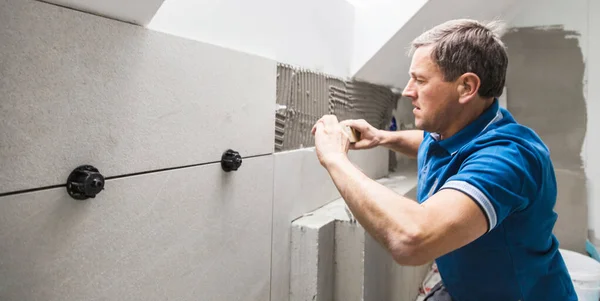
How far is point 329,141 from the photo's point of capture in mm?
1020

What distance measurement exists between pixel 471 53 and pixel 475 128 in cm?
21

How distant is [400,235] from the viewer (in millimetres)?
752

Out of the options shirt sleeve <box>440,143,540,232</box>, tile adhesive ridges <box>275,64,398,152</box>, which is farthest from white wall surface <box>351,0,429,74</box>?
shirt sleeve <box>440,143,540,232</box>

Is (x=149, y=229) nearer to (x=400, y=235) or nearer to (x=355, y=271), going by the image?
(x=400, y=235)

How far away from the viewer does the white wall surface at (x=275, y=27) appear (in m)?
1.07

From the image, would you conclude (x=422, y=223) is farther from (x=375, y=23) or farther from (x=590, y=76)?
(x=590, y=76)

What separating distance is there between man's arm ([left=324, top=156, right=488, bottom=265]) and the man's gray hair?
0.40m

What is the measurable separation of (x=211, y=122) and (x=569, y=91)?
2.88m

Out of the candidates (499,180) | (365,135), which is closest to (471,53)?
(499,180)

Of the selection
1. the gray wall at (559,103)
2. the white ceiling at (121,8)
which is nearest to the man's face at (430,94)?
the white ceiling at (121,8)

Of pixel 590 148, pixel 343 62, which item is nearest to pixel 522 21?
pixel 590 148

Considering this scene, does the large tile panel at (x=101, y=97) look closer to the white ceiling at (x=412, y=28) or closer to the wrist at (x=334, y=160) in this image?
the wrist at (x=334, y=160)

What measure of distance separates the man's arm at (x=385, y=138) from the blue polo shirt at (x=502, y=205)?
27cm

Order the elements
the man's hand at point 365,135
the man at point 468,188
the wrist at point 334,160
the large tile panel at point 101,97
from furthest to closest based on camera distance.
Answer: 1. the man's hand at point 365,135
2. the wrist at point 334,160
3. the man at point 468,188
4. the large tile panel at point 101,97
